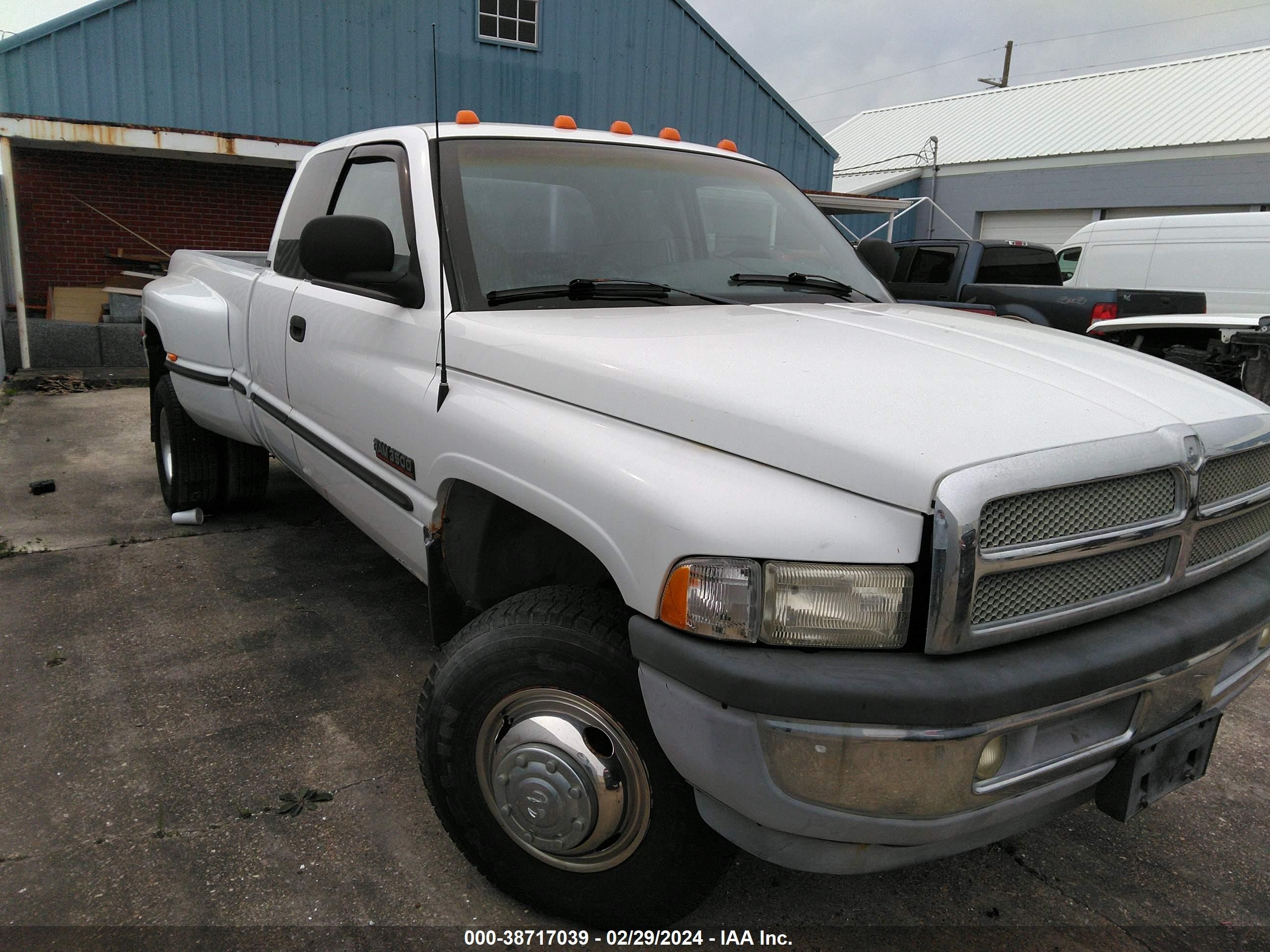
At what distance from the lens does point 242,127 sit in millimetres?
A: 11594

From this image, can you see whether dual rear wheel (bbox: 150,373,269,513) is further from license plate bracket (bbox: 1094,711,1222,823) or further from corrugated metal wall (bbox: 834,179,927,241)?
corrugated metal wall (bbox: 834,179,927,241)

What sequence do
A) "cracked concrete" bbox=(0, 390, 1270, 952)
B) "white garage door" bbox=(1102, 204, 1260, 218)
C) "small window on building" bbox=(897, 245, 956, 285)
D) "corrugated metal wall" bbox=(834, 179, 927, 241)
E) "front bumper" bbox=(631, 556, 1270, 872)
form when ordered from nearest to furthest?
"front bumper" bbox=(631, 556, 1270, 872)
"cracked concrete" bbox=(0, 390, 1270, 952)
"small window on building" bbox=(897, 245, 956, 285)
"white garage door" bbox=(1102, 204, 1260, 218)
"corrugated metal wall" bbox=(834, 179, 927, 241)

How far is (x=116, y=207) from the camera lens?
11.9 metres

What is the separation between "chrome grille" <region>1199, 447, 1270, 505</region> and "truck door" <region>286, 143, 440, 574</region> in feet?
6.07

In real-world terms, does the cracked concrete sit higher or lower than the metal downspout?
lower

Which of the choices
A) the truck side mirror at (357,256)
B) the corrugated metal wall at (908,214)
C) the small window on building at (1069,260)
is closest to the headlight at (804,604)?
the truck side mirror at (357,256)

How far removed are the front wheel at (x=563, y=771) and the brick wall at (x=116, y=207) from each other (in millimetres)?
12169

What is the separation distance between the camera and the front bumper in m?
1.53

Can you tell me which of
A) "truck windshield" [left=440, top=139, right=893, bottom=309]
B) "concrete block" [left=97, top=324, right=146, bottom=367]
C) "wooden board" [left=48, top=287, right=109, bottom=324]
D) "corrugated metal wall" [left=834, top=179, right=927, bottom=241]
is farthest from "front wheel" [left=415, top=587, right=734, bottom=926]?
"corrugated metal wall" [left=834, top=179, right=927, bottom=241]

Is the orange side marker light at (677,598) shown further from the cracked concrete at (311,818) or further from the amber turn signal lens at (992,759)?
the cracked concrete at (311,818)

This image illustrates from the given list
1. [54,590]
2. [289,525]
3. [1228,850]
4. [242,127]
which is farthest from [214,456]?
[242,127]

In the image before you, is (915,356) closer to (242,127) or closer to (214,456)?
(214,456)

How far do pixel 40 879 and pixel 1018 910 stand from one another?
251cm

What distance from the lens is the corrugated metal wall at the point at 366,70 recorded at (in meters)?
10.9
